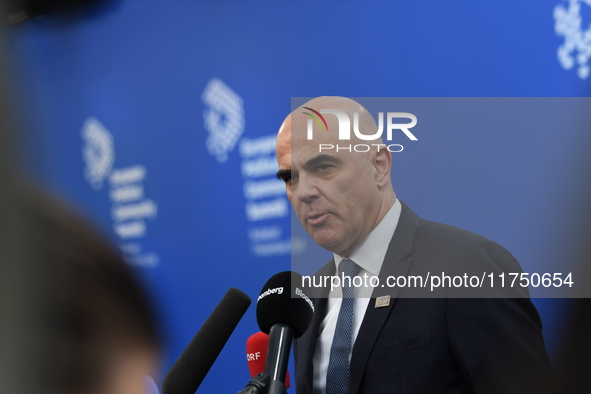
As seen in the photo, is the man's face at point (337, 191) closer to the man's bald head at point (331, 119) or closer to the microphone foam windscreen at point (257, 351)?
the man's bald head at point (331, 119)

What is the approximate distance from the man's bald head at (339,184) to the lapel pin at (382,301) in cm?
20

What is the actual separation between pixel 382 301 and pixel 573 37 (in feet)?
3.79

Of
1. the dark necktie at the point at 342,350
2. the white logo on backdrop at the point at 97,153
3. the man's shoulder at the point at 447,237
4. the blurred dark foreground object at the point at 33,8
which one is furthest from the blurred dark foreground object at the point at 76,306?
the man's shoulder at the point at 447,237

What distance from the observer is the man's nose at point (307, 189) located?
1.77 meters

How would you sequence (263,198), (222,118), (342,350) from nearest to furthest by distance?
(342,350)
(263,198)
(222,118)

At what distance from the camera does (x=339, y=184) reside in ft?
5.74

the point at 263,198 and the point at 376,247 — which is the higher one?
the point at 263,198

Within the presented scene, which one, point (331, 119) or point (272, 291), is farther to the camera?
point (331, 119)

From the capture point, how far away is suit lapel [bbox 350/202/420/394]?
1.55m

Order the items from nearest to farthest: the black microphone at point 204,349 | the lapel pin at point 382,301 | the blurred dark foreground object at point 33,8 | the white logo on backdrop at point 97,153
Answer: the black microphone at point 204,349 → the lapel pin at point 382,301 → the white logo on backdrop at point 97,153 → the blurred dark foreground object at point 33,8

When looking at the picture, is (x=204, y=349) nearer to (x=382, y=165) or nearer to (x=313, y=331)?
(x=313, y=331)

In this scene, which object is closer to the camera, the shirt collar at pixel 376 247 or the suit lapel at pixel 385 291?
the suit lapel at pixel 385 291

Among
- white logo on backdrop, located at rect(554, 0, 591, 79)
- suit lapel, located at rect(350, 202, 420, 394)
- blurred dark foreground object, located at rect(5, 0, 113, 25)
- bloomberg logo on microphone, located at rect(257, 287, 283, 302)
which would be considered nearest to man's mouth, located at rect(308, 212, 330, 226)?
suit lapel, located at rect(350, 202, 420, 394)

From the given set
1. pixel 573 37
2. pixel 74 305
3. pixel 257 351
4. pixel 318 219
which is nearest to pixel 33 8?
pixel 74 305
